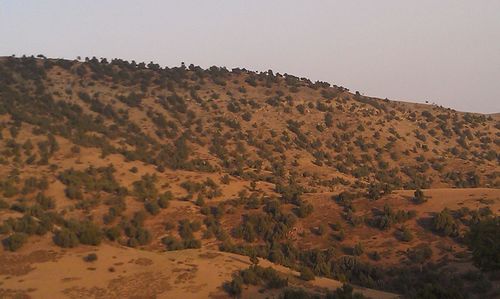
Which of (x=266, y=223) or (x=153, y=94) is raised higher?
(x=153, y=94)

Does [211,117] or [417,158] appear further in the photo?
[211,117]

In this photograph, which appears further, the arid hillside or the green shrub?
the green shrub

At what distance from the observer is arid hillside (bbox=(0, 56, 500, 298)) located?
19297mm

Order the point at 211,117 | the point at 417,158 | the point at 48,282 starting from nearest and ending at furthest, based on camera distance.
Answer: the point at 48,282 → the point at 417,158 → the point at 211,117

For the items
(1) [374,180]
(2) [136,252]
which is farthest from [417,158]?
(2) [136,252]

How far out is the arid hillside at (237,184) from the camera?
19297mm

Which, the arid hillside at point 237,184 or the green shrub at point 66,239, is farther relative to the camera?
the green shrub at point 66,239

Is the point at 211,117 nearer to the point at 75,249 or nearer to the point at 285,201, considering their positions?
the point at 285,201

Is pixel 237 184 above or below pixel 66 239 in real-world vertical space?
above

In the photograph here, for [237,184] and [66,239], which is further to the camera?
[237,184]

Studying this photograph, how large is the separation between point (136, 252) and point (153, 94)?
43518 millimetres

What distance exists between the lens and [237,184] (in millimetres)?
40219

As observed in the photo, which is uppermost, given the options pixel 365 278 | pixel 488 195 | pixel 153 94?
pixel 153 94

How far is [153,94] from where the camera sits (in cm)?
6169
